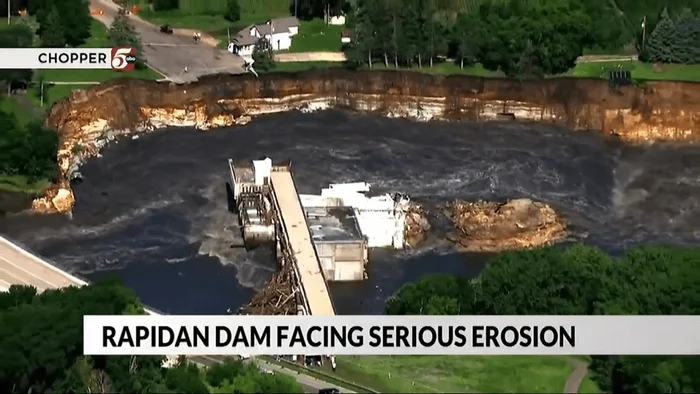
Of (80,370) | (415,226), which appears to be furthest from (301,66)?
(80,370)

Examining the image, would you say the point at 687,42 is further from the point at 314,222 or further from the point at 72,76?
the point at 72,76

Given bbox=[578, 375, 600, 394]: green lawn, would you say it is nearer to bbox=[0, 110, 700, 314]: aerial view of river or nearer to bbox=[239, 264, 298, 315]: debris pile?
bbox=[239, 264, 298, 315]: debris pile

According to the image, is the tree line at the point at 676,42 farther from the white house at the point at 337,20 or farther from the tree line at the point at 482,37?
the white house at the point at 337,20

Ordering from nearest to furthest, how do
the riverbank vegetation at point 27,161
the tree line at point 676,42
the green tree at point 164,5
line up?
1. the riverbank vegetation at point 27,161
2. the tree line at point 676,42
3. the green tree at point 164,5

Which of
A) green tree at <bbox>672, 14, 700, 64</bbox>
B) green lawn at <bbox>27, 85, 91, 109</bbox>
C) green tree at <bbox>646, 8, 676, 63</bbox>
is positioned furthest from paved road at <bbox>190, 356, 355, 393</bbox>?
green tree at <bbox>672, 14, 700, 64</bbox>

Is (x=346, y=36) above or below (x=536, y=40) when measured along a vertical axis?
above

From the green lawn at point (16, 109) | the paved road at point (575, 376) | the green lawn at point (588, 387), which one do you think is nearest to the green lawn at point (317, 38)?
the green lawn at point (16, 109)
